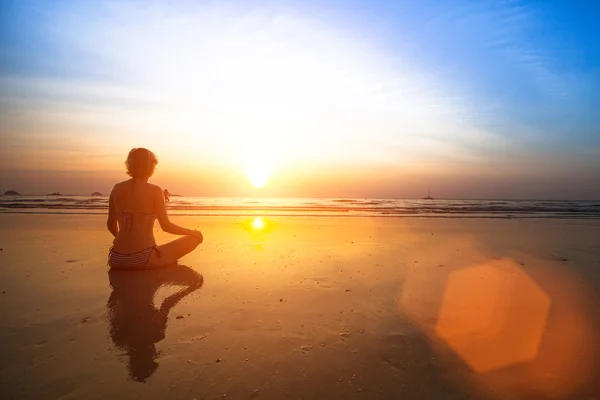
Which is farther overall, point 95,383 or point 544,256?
point 544,256

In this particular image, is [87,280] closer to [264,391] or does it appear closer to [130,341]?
[130,341]

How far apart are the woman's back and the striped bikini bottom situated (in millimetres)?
94

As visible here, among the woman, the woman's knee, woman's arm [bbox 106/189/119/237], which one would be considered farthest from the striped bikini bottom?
the woman's knee

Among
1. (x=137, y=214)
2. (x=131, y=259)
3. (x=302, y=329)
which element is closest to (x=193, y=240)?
(x=131, y=259)

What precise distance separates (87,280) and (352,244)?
7376 mm

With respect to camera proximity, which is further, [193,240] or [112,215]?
[193,240]

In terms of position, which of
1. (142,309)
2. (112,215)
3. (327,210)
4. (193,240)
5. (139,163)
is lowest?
(142,309)

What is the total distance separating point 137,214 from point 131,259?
97 centimetres

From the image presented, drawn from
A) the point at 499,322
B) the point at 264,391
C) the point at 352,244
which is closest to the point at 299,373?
the point at 264,391

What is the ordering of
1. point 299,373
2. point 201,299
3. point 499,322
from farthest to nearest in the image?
point 201,299 < point 499,322 < point 299,373

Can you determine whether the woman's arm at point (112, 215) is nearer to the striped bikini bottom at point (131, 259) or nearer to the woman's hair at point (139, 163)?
the striped bikini bottom at point (131, 259)

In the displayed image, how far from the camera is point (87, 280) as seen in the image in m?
6.16

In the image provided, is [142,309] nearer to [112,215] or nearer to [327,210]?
[112,215]

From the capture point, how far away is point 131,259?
6.61 m
